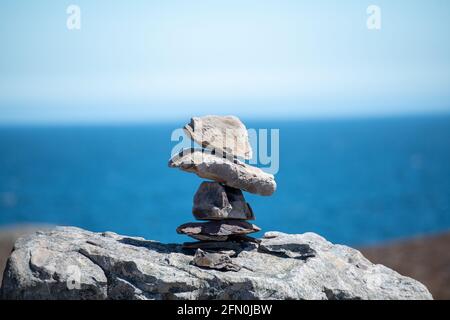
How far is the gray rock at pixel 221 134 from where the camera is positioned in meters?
9.25

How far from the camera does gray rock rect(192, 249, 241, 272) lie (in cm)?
853

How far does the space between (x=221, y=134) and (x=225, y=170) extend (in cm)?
71

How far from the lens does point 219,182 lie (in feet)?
30.9

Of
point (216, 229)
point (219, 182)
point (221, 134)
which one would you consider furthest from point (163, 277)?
point (221, 134)

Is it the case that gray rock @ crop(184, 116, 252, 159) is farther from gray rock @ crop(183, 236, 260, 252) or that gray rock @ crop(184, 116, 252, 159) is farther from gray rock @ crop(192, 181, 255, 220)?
gray rock @ crop(183, 236, 260, 252)

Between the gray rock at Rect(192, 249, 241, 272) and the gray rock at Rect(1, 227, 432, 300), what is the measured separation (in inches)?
3.3

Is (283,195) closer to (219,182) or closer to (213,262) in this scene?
(219,182)

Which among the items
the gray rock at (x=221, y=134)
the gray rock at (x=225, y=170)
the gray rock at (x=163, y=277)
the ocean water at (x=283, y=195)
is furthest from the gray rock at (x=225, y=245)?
the ocean water at (x=283, y=195)

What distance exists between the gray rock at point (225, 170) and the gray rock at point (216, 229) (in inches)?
23.7

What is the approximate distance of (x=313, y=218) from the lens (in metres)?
49.7

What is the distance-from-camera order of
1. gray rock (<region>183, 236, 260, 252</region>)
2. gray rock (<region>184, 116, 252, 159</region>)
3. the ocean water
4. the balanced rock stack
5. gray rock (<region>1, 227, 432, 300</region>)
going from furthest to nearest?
the ocean water, gray rock (<region>183, 236, 260, 252</region>), gray rock (<region>184, 116, 252, 159</region>), the balanced rock stack, gray rock (<region>1, 227, 432, 300</region>)

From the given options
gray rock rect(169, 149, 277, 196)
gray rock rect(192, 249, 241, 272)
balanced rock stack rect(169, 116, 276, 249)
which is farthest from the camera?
balanced rock stack rect(169, 116, 276, 249)

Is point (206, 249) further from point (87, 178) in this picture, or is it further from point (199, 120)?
point (87, 178)

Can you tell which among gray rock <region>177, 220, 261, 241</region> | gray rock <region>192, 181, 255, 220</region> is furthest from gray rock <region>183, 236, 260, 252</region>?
gray rock <region>192, 181, 255, 220</region>
